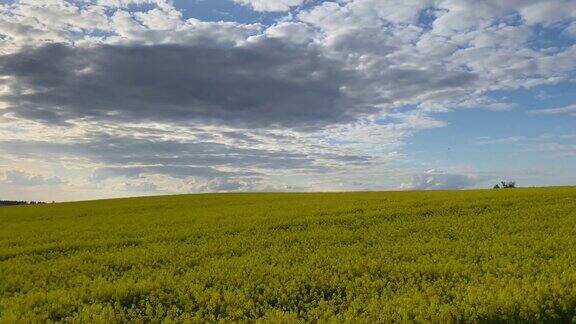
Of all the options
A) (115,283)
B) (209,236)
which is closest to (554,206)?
(209,236)

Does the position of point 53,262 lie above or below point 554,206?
below

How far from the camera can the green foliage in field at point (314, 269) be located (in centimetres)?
1198

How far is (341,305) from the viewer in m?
12.3

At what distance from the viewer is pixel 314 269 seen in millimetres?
16344

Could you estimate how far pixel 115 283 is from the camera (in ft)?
53.0

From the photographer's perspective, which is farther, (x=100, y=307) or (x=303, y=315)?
(x=100, y=307)

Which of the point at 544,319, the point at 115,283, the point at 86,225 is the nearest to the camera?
the point at 544,319

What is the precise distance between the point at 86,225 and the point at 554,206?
95.2 feet

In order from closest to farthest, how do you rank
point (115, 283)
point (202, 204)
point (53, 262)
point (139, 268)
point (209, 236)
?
point (115, 283) < point (139, 268) < point (53, 262) < point (209, 236) < point (202, 204)

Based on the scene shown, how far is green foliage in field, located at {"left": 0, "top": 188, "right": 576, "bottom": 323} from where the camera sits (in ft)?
39.3

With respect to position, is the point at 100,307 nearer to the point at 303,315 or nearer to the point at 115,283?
the point at 115,283

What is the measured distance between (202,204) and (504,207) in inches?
1098

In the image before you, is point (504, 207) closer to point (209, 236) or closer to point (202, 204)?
point (209, 236)

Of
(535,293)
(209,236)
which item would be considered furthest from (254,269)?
(209,236)
